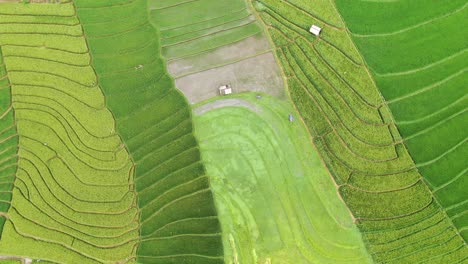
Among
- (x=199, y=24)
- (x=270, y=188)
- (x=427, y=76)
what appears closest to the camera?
(x=270, y=188)

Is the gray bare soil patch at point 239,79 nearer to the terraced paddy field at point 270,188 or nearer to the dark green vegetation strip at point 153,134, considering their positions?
the terraced paddy field at point 270,188

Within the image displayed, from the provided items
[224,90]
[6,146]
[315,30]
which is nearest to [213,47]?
[224,90]

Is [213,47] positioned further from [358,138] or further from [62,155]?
[62,155]

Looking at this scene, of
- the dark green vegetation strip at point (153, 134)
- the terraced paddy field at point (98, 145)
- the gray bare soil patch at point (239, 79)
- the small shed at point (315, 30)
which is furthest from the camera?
the small shed at point (315, 30)

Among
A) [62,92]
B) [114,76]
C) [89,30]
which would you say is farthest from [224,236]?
[89,30]

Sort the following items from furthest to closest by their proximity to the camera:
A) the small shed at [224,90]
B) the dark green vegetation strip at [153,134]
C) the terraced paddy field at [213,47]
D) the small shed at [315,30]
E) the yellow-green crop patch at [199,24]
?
the yellow-green crop patch at [199,24] < the small shed at [315,30] < the terraced paddy field at [213,47] < the small shed at [224,90] < the dark green vegetation strip at [153,134]

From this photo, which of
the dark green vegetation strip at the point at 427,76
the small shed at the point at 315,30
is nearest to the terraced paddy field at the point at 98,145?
the small shed at the point at 315,30

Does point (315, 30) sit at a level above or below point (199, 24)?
below
